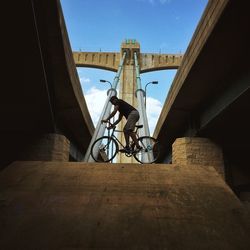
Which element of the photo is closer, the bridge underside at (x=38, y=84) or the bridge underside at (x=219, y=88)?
the bridge underside at (x=219, y=88)

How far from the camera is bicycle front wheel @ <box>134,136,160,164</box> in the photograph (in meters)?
9.26

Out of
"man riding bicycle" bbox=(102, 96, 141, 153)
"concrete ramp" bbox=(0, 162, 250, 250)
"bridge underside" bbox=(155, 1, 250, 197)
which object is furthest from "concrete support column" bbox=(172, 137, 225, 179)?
"concrete ramp" bbox=(0, 162, 250, 250)

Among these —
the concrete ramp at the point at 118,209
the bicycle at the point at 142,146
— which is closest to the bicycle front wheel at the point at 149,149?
the bicycle at the point at 142,146

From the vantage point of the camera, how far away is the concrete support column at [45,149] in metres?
9.34

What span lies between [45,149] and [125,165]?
3.85m

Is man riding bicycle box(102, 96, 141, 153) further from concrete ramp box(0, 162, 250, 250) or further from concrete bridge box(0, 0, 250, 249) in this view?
concrete ramp box(0, 162, 250, 250)

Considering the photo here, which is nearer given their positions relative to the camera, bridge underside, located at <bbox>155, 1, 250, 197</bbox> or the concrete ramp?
the concrete ramp

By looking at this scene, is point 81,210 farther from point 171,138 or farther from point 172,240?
point 171,138

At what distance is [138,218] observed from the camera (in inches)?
157

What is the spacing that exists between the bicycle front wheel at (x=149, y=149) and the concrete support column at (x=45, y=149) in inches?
92.6

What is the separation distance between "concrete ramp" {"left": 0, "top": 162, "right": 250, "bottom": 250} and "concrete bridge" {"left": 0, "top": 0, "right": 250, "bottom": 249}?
0.04ft

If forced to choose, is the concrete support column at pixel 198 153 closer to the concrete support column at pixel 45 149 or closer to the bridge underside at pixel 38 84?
the bridge underside at pixel 38 84

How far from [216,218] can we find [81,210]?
69.2 inches

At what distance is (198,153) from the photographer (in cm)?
A: 967
